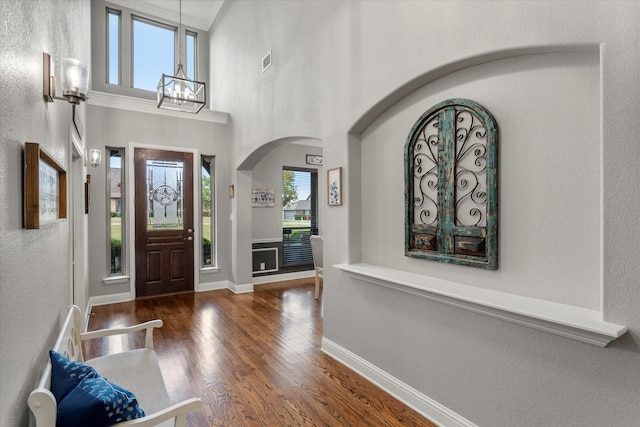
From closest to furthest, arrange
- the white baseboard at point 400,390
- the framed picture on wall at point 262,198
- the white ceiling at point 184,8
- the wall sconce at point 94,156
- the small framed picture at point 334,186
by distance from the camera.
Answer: the white baseboard at point 400,390, the small framed picture at point 334,186, the wall sconce at point 94,156, the white ceiling at point 184,8, the framed picture on wall at point 262,198

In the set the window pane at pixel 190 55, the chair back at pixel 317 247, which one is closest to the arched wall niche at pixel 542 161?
the chair back at pixel 317 247

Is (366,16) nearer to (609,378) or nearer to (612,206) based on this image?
(612,206)

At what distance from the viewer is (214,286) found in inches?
227

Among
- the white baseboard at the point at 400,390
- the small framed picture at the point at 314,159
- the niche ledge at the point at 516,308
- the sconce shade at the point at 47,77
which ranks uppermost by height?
the small framed picture at the point at 314,159

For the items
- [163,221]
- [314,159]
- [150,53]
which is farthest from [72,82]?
[150,53]

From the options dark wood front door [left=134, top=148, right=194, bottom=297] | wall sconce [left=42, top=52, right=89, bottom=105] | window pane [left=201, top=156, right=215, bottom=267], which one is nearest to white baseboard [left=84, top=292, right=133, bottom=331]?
dark wood front door [left=134, top=148, right=194, bottom=297]

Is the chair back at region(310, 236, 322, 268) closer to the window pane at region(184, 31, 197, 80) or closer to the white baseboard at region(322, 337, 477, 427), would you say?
the white baseboard at region(322, 337, 477, 427)

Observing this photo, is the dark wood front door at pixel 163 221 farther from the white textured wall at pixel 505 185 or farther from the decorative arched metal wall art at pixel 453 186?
the decorative arched metal wall art at pixel 453 186

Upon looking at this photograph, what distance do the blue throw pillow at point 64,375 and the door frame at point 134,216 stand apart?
4193mm

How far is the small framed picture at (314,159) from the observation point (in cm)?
673

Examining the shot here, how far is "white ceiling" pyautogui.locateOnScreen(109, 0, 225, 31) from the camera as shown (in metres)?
5.91

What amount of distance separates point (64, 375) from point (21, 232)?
1.87 feet

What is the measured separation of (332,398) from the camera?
2.48 metres

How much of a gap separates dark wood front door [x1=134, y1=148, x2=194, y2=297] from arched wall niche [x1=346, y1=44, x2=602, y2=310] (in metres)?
4.31
